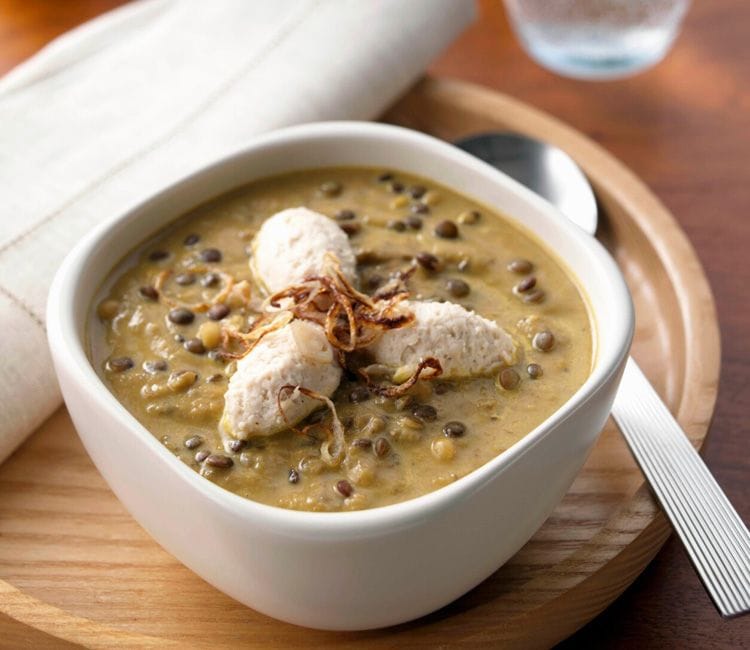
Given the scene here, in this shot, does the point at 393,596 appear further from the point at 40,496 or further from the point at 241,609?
the point at 40,496

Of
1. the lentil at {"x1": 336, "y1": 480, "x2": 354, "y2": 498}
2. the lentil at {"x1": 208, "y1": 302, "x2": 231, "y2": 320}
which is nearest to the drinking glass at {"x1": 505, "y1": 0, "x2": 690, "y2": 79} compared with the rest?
the lentil at {"x1": 208, "y1": 302, "x2": 231, "y2": 320}

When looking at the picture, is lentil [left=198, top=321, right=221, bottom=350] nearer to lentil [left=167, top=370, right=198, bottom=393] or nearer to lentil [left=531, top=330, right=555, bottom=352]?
lentil [left=167, top=370, right=198, bottom=393]

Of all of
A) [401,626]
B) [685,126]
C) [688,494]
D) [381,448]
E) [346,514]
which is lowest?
[685,126]

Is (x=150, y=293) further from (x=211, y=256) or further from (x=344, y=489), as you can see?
(x=344, y=489)

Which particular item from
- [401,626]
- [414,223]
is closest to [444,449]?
[401,626]

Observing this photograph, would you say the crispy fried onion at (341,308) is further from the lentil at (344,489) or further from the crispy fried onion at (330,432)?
the lentil at (344,489)
